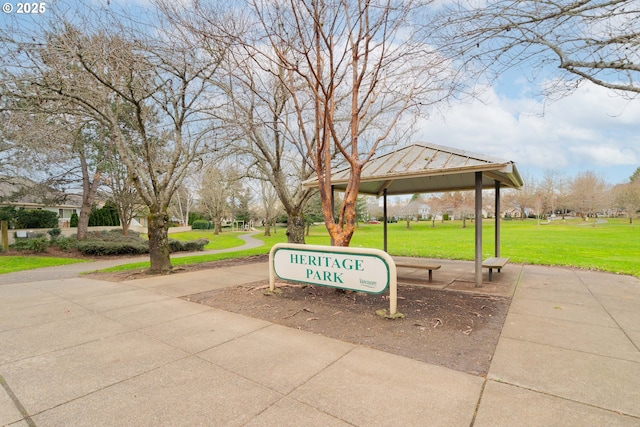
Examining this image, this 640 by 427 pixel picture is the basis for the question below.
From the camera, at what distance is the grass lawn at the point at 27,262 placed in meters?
11.9

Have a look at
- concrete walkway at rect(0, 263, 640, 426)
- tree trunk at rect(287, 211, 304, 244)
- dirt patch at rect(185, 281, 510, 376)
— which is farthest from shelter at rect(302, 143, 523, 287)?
tree trunk at rect(287, 211, 304, 244)

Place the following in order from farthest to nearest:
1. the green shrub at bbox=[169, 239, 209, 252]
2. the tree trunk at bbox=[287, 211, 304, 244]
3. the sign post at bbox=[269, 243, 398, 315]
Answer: the green shrub at bbox=[169, 239, 209, 252] < the tree trunk at bbox=[287, 211, 304, 244] < the sign post at bbox=[269, 243, 398, 315]

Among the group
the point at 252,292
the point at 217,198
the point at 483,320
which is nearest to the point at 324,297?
the point at 252,292

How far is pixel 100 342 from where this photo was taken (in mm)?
4043

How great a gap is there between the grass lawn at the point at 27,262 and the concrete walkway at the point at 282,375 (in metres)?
8.86

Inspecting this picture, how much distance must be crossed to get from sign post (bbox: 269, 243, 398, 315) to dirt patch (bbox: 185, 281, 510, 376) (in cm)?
42

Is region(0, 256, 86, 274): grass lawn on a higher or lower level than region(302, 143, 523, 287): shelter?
lower

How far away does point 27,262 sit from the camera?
43.0 ft

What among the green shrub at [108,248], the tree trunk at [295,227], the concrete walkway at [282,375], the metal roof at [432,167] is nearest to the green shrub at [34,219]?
the green shrub at [108,248]

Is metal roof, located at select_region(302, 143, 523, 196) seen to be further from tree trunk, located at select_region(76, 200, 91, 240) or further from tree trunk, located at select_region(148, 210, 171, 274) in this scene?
tree trunk, located at select_region(76, 200, 91, 240)

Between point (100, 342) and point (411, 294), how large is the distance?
518 cm

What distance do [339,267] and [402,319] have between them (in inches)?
49.8

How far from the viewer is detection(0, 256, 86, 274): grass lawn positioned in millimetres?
11906

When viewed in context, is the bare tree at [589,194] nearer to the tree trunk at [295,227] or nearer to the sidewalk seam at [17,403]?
the tree trunk at [295,227]
